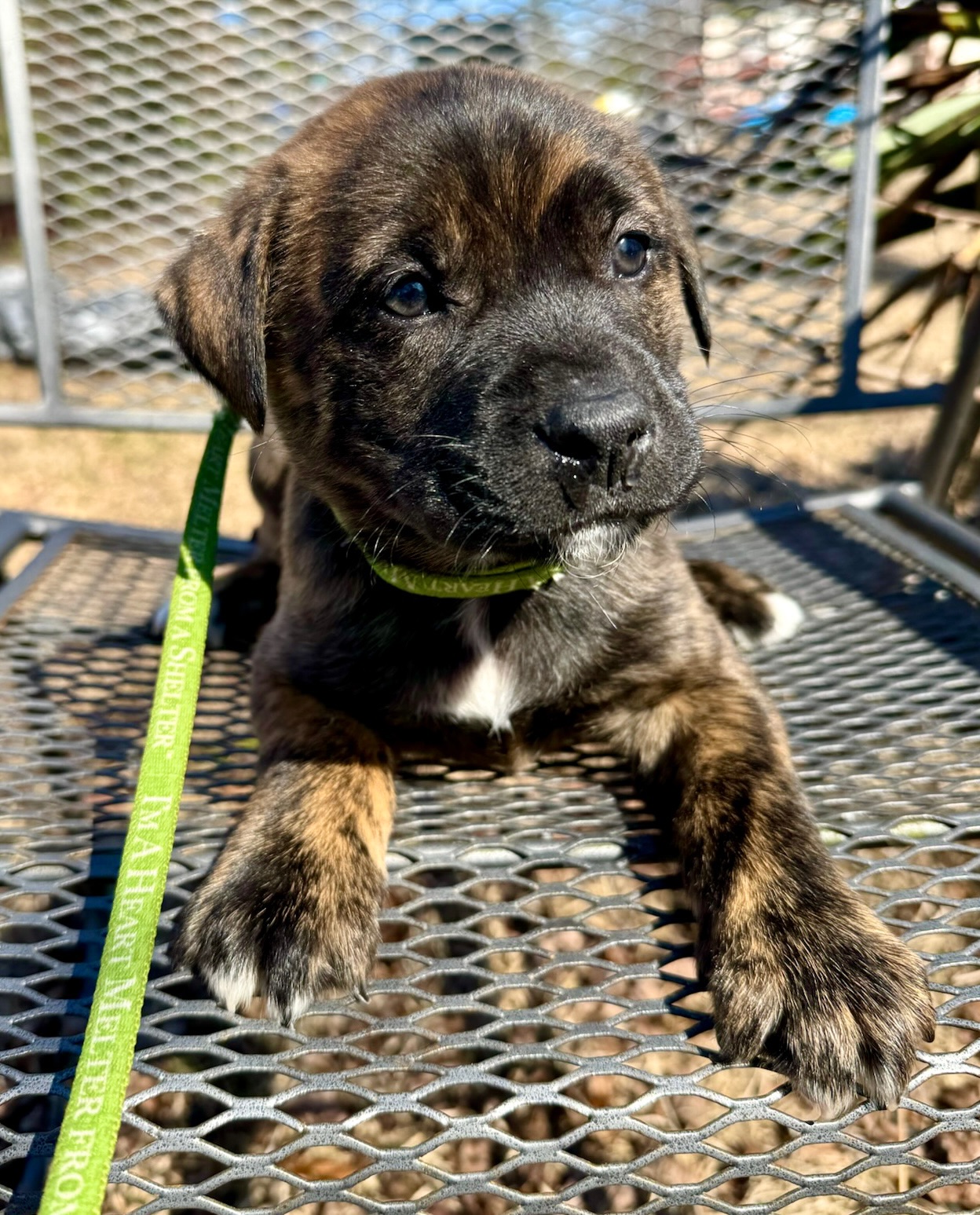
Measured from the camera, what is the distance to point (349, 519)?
2.41 metres

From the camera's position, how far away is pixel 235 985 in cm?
171

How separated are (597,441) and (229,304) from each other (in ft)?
3.01

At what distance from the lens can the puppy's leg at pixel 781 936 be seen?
158cm

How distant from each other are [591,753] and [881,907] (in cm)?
73

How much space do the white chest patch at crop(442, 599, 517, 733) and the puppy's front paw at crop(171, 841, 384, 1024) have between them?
1.63 ft

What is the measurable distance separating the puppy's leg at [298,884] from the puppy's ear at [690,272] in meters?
1.34

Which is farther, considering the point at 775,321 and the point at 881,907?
the point at 775,321

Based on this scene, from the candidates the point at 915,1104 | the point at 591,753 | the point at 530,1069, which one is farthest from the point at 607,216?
the point at 530,1069

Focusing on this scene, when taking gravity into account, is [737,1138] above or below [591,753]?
below

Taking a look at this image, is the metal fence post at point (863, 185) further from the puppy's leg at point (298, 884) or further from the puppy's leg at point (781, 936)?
the puppy's leg at point (298, 884)

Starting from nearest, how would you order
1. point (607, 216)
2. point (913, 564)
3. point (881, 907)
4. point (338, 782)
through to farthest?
point (881, 907) → point (338, 782) → point (607, 216) → point (913, 564)

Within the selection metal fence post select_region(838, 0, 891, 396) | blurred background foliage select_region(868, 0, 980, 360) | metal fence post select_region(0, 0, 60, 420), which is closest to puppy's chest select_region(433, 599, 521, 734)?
metal fence post select_region(838, 0, 891, 396)

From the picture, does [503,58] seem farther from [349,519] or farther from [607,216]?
[349,519]

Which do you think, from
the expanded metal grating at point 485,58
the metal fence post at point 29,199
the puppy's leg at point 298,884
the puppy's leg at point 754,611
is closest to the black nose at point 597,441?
the puppy's leg at point 298,884
